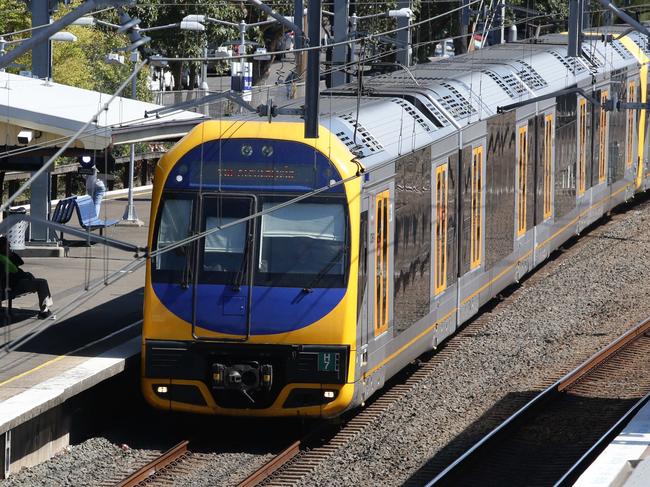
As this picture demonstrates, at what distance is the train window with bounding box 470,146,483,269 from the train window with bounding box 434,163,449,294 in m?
1.27

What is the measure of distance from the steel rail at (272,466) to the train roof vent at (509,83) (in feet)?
26.6

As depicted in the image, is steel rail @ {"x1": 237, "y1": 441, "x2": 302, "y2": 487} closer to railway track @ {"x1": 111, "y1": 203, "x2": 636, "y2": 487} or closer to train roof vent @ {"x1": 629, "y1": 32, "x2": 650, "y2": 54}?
railway track @ {"x1": 111, "y1": 203, "x2": 636, "y2": 487}

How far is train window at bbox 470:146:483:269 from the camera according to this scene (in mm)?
17625

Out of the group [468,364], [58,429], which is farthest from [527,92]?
[58,429]

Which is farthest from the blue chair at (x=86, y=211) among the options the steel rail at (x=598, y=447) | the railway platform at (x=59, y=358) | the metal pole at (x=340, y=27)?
the steel rail at (x=598, y=447)

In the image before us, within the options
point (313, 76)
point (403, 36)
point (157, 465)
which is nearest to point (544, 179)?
point (403, 36)

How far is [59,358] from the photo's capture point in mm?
14648

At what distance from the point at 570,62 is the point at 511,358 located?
831 cm

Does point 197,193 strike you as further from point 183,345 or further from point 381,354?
point 381,354

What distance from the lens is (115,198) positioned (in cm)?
2989

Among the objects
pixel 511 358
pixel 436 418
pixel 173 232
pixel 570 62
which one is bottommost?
pixel 436 418

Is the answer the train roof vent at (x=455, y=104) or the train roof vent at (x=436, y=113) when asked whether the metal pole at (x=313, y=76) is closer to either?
the train roof vent at (x=436, y=113)

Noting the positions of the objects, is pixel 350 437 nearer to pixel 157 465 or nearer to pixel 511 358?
pixel 157 465

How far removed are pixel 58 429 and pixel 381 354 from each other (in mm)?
3147
